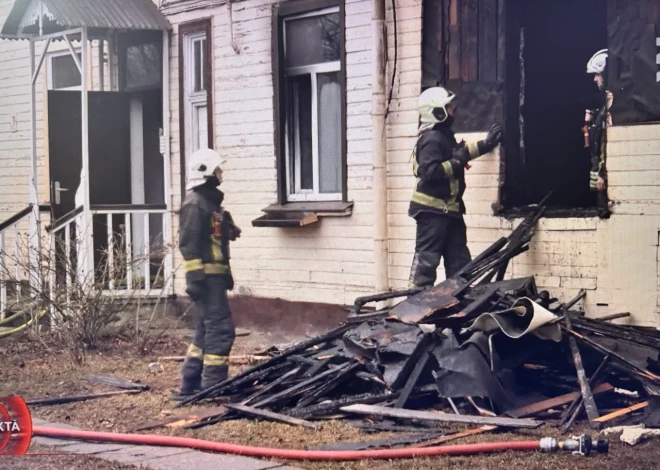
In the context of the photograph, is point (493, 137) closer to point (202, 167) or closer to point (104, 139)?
point (202, 167)

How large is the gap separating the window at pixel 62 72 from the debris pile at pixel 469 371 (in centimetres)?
816

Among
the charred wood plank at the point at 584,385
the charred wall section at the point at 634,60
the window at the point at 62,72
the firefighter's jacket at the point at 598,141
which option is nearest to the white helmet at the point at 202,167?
the charred wood plank at the point at 584,385

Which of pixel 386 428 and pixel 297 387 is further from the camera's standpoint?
pixel 297 387

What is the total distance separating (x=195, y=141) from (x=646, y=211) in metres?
6.29

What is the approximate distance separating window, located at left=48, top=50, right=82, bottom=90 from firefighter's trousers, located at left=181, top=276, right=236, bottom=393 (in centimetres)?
744

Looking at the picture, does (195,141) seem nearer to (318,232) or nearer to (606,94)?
(318,232)

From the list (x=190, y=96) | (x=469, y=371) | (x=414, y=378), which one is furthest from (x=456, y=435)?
(x=190, y=96)

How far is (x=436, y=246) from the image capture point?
9219 mm

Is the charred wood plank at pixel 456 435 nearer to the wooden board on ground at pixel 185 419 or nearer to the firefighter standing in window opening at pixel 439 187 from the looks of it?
the wooden board on ground at pixel 185 419

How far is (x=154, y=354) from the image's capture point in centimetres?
1101

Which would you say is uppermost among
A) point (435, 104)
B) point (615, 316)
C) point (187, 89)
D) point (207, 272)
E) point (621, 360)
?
point (187, 89)

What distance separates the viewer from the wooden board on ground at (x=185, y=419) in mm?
7641

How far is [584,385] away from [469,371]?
2.49 feet

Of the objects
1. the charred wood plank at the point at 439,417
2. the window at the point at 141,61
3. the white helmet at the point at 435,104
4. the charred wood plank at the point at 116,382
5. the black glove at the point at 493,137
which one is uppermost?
the window at the point at 141,61
